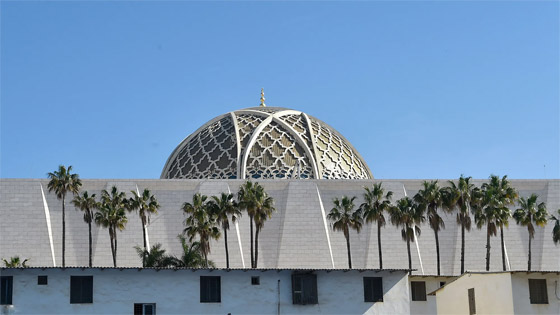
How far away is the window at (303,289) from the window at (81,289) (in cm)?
871

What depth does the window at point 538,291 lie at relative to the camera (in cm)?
4681

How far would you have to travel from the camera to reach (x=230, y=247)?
67250 mm

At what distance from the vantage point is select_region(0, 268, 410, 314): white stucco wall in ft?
149

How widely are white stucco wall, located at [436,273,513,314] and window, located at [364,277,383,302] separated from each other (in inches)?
186

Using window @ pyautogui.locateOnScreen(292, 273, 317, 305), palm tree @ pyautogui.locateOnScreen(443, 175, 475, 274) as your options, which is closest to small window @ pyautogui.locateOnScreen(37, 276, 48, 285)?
window @ pyautogui.locateOnScreen(292, 273, 317, 305)

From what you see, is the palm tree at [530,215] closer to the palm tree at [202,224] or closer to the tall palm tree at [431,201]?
the tall palm tree at [431,201]

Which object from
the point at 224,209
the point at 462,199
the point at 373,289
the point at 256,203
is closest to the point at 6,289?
the point at 373,289

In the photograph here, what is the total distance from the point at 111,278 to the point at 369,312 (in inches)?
→ 444

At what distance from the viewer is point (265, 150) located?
76688 millimetres

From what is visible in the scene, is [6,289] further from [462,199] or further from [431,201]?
[462,199]

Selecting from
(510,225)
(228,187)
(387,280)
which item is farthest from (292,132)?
(387,280)

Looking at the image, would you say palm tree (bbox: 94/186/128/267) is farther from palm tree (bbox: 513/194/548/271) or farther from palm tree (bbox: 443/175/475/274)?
palm tree (bbox: 513/194/548/271)

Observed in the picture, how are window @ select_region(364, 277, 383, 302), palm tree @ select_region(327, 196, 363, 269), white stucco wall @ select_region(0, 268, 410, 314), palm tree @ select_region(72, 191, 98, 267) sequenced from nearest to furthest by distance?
white stucco wall @ select_region(0, 268, 410, 314), window @ select_region(364, 277, 383, 302), palm tree @ select_region(72, 191, 98, 267), palm tree @ select_region(327, 196, 363, 269)

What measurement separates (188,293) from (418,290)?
660 inches
